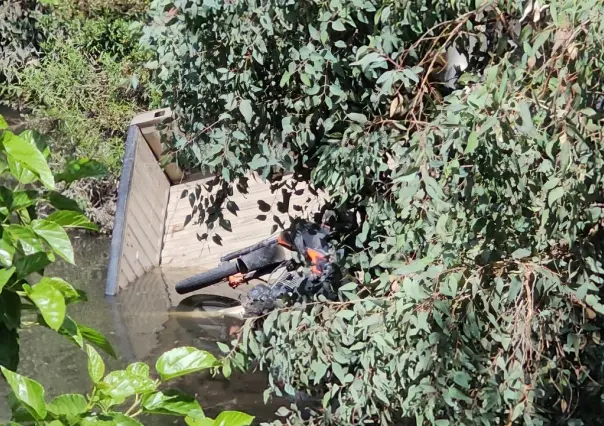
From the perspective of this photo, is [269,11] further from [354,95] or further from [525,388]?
[525,388]

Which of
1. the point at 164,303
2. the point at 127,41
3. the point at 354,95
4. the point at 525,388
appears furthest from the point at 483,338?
the point at 127,41

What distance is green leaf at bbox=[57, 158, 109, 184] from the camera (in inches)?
65.8

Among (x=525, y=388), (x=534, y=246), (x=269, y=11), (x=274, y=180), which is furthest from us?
(x=274, y=180)

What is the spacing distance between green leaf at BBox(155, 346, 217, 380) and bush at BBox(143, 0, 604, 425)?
1264mm

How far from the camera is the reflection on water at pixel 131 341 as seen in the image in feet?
20.1

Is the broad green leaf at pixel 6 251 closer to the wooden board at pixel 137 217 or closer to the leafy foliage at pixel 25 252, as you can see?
the leafy foliage at pixel 25 252

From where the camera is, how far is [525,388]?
292 centimetres

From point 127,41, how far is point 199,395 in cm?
540

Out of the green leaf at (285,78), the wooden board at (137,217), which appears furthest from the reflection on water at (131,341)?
the green leaf at (285,78)

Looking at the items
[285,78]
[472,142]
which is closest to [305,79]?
[285,78]

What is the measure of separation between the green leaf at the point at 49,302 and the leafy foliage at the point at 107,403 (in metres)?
0.10

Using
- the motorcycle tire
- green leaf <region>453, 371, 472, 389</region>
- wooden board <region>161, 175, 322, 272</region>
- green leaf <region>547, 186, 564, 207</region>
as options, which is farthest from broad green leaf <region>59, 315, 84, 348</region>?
wooden board <region>161, 175, 322, 272</region>

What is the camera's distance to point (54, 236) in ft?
5.06

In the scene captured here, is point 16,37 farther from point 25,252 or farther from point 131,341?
point 25,252
